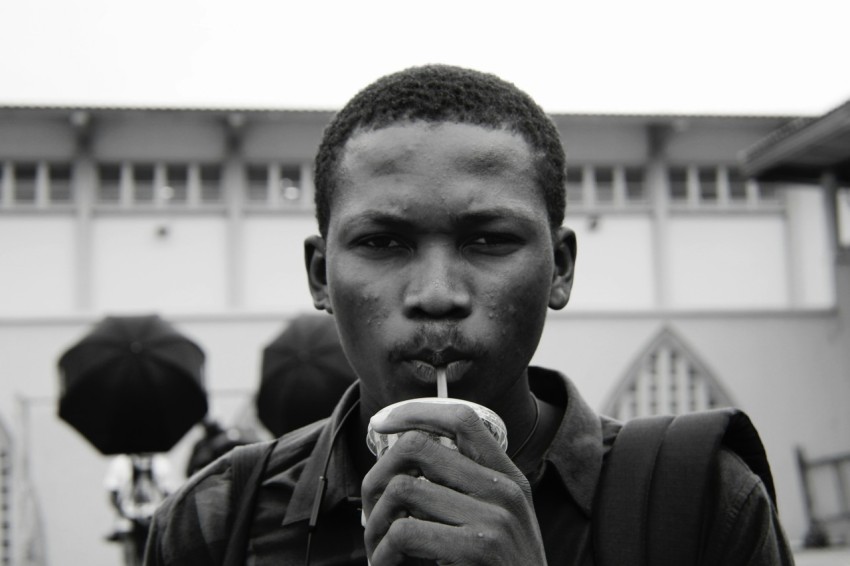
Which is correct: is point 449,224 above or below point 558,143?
below

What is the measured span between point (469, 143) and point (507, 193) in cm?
10

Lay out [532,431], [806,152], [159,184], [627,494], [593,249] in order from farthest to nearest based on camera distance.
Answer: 1. [593,249]
2. [159,184]
3. [806,152]
4. [532,431]
5. [627,494]

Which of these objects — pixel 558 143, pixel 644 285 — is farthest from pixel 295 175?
pixel 558 143

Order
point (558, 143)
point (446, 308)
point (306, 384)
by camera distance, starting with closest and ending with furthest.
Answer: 1. point (446, 308)
2. point (558, 143)
3. point (306, 384)

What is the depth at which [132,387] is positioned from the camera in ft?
23.6

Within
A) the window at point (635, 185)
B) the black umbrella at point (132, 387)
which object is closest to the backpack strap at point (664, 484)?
the black umbrella at point (132, 387)

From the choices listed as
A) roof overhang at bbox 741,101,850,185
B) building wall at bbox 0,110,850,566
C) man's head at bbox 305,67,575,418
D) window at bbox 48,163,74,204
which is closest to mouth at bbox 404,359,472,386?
man's head at bbox 305,67,575,418

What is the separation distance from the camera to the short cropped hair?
5.64ft

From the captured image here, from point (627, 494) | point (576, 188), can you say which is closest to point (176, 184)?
point (576, 188)

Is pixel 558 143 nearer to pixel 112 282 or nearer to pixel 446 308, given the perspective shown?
pixel 446 308

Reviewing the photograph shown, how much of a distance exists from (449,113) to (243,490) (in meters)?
0.77

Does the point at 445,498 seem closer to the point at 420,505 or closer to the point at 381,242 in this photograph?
the point at 420,505

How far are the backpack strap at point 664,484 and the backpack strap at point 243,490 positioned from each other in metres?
0.60

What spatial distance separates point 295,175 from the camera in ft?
67.1
